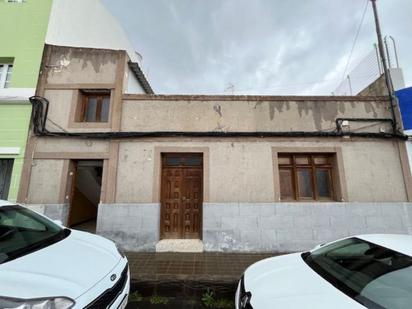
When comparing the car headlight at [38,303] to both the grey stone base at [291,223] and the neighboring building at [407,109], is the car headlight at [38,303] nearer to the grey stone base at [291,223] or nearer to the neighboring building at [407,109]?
the grey stone base at [291,223]

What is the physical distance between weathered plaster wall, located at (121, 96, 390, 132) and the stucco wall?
0.42 metres

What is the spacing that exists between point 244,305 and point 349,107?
6155 mm

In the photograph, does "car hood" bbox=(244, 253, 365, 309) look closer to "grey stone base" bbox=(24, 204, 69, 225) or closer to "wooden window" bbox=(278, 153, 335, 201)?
"wooden window" bbox=(278, 153, 335, 201)

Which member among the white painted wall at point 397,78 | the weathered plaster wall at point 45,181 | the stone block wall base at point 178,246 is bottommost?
the stone block wall base at point 178,246

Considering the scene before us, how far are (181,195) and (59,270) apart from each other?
402 centimetres

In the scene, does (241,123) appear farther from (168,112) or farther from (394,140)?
(394,140)

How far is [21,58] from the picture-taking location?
610cm

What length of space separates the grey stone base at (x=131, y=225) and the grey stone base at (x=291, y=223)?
136 cm

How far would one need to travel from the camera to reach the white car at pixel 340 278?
5.90 feet

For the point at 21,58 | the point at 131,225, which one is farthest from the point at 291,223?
the point at 21,58

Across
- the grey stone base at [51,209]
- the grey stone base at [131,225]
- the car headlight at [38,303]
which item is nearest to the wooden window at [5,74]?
the grey stone base at [51,209]

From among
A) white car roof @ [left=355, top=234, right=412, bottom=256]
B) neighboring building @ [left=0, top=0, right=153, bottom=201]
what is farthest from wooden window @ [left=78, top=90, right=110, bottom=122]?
white car roof @ [left=355, top=234, right=412, bottom=256]

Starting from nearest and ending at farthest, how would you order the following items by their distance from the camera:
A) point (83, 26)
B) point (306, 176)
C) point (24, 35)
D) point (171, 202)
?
point (171, 202) < point (306, 176) < point (24, 35) < point (83, 26)

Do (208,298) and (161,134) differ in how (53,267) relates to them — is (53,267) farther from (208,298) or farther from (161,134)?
(161,134)
